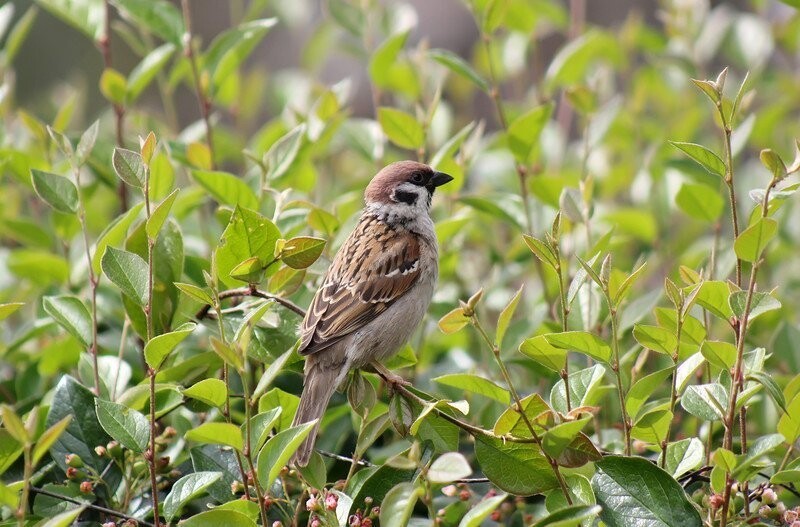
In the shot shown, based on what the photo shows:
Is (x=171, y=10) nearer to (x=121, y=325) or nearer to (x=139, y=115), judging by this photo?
(x=139, y=115)

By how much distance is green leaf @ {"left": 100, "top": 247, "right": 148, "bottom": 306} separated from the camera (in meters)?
1.81

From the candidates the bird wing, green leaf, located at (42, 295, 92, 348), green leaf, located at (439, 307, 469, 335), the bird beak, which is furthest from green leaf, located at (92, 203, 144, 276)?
the bird beak

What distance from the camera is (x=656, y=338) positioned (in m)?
1.72

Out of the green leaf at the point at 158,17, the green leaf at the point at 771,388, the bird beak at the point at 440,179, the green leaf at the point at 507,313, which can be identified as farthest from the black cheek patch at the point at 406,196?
the green leaf at the point at 771,388

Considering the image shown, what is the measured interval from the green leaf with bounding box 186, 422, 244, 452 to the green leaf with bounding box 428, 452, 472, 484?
33 centimetres

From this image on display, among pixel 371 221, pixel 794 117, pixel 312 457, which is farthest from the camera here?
pixel 794 117

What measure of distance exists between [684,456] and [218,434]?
83 centimetres

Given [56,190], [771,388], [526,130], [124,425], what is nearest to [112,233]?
[56,190]

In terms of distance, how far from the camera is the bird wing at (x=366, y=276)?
262 cm

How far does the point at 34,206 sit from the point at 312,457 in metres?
1.81

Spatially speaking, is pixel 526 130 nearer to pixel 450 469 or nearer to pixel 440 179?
pixel 440 179

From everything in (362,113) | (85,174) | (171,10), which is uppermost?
(171,10)

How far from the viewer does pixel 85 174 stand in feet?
10.1

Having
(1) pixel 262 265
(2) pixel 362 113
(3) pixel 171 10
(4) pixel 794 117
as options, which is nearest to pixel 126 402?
(1) pixel 262 265
